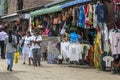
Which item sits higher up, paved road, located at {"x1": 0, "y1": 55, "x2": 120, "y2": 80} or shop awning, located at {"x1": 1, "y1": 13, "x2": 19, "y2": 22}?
shop awning, located at {"x1": 1, "y1": 13, "x2": 19, "y2": 22}

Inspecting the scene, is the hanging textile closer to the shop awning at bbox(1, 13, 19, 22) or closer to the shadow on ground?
the shadow on ground

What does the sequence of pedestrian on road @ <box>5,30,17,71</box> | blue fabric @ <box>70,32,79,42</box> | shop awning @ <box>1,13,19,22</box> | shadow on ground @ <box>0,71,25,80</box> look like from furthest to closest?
shop awning @ <box>1,13,19,22</box>, blue fabric @ <box>70,32,79,42</box>, pedestrian on road @ <box>5,30,17,71</box>, shadow on ground @ <box>0,71,25,80</box>

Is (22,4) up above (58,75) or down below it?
above

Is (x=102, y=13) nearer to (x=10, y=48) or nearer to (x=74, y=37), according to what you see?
(x=74, y=37)

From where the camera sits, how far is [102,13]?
15.1 metres

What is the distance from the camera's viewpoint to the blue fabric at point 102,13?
1509 centimetres

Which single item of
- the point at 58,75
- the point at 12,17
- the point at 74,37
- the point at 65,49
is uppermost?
the point at 12,17

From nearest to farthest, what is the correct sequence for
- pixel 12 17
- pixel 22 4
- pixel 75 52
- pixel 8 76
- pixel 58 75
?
pixel 8 76 → pixel 58 75 → pixel 75 52 → pixel 12 17 → pixel 22 4

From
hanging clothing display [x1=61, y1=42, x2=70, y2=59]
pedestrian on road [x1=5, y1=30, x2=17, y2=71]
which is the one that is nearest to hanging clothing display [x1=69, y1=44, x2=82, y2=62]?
hanging clothing display [x1=61, y1=42, x2=70, y2=59]

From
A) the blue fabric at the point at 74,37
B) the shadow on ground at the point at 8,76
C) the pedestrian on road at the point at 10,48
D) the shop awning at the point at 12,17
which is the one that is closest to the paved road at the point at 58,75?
the shadow on ground at the point at 8,76

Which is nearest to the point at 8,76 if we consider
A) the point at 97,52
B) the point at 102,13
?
the point at 97,52

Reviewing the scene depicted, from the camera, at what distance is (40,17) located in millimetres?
24656

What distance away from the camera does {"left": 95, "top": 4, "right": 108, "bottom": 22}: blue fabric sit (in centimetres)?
1509

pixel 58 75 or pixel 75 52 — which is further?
pixel 75 52
